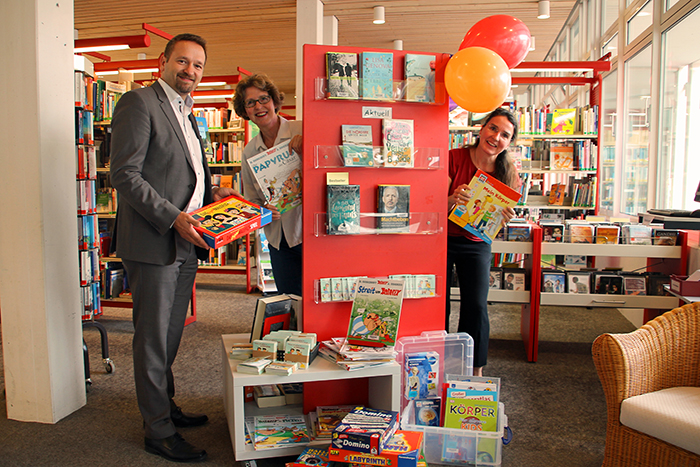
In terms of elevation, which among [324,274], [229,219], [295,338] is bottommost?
[295,338]

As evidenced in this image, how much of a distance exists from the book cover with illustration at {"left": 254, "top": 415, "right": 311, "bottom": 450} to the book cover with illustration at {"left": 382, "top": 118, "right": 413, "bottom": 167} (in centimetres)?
124

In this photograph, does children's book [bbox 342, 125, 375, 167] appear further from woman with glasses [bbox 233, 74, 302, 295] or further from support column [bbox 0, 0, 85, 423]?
support column [bbox 0, 0, 85, 423]

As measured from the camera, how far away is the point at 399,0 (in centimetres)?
614

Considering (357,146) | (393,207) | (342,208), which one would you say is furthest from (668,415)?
(357,146)

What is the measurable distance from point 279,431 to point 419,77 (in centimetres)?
171

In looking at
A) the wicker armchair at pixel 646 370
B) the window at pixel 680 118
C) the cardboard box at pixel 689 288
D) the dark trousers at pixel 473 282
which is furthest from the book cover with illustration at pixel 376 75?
the window at pixel 680 118

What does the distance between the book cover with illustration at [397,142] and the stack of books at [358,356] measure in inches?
32.4

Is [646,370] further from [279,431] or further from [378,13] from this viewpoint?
[378,13]

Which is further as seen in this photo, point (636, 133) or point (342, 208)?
point (636, 133)

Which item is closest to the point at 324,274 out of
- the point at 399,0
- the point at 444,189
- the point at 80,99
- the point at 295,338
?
the point at 295,338

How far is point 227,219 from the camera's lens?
2.16 metres

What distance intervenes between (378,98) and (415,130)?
0.24 meters

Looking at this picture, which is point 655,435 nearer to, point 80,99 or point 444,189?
point 444,189

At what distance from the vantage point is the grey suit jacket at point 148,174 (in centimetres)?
204
